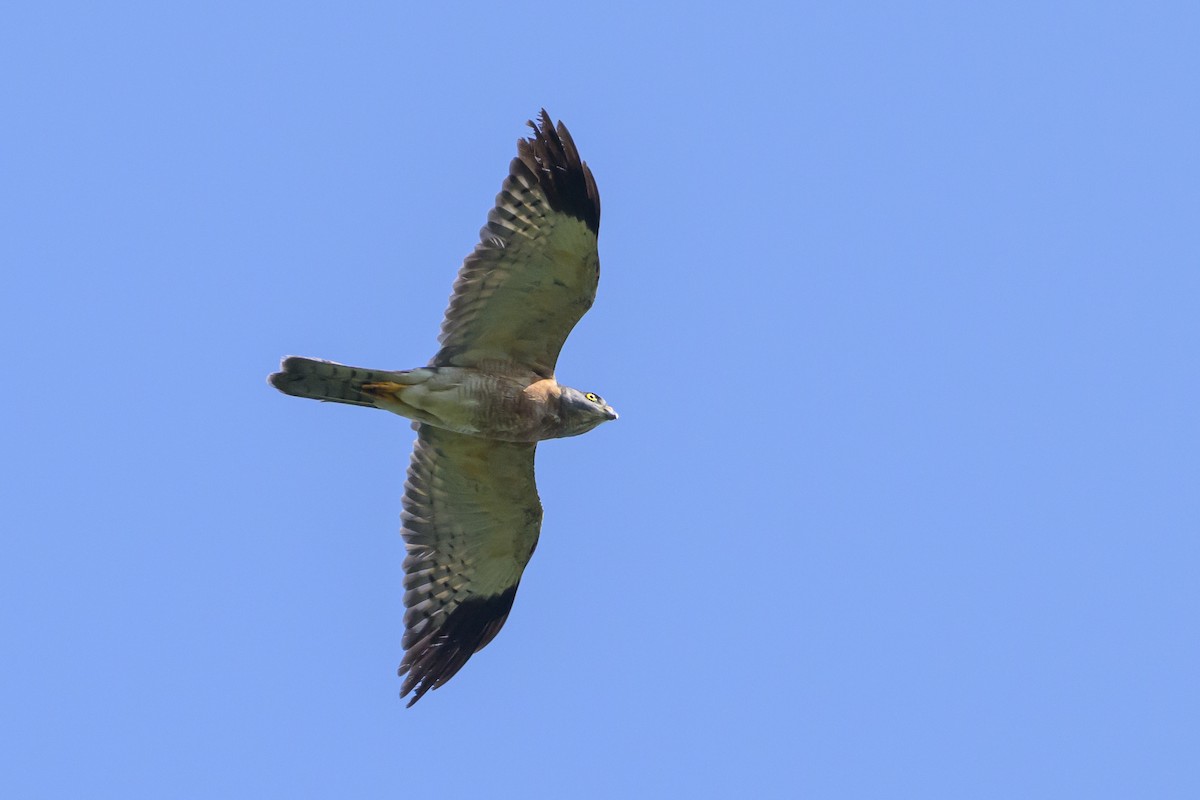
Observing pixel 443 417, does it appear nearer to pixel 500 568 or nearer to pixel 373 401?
pixel 373 401

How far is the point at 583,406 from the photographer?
554 inches

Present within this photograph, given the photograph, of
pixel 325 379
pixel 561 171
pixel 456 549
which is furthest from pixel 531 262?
pixel 456 549

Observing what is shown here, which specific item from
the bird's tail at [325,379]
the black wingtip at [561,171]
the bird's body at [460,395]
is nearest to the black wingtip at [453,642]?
the bird's body at [460,395]

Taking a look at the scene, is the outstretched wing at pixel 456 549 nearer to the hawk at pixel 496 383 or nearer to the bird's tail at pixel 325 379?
the hawk at pixel 496 383

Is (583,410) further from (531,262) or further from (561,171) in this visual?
(561,171)

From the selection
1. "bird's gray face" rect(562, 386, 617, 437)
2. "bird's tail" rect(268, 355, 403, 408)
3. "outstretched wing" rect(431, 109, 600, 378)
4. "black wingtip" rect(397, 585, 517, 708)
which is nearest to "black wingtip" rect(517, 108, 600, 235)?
"outstretched wing" rect(431, 109, 600, 378)

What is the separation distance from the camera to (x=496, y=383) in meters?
14.1

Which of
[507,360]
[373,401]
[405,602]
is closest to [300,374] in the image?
[373,401]

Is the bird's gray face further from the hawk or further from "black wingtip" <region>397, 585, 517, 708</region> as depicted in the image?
"black wingtip" <region>397, 585, 517, 708</region>

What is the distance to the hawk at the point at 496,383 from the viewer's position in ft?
45.1

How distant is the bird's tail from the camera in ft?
45.2

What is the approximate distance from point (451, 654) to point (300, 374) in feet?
10.4

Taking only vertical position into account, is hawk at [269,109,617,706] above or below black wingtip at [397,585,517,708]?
above

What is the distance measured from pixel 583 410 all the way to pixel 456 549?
7.08 ft
